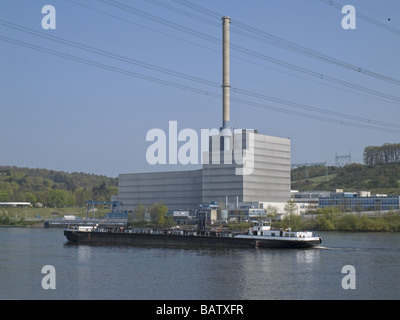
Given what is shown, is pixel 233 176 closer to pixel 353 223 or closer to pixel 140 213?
pixel 140 213

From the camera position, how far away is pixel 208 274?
53781 mm

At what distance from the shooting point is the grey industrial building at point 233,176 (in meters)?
174

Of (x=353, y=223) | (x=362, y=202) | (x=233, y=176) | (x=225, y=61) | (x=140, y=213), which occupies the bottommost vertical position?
(x=353, y=223)

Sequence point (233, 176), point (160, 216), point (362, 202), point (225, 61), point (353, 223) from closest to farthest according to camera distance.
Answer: point (353, 223) < point (225, 61) < point (160, 216) < point (362, 202) < point (233, 176)

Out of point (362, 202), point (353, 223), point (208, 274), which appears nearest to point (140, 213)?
point (362, 202)

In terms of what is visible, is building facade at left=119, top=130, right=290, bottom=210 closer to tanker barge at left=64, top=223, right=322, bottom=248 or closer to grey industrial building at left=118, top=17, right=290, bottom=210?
grey industrial building at left=118, top=17, right=290, bottom=210

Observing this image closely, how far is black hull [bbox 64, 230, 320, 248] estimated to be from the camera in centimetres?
8172

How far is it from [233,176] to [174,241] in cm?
8378

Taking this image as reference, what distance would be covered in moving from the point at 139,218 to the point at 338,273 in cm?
12810

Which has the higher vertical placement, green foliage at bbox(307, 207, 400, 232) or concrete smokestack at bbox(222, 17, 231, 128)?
concrete smokestack at bbox(222, 17, 231, 128)

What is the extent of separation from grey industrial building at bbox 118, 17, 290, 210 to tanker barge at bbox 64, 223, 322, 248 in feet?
219

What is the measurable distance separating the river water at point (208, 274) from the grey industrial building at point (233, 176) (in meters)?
90.9
